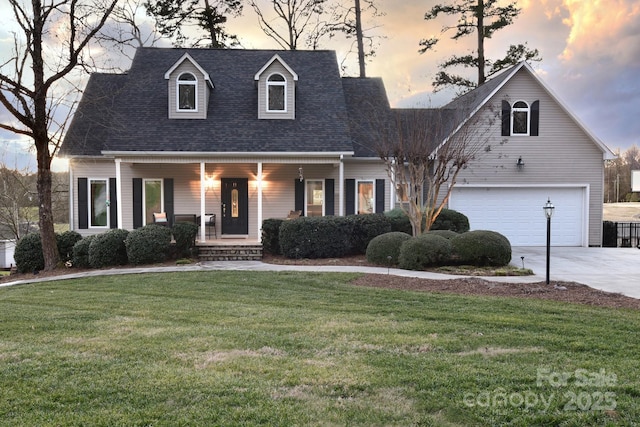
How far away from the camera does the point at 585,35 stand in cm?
1702

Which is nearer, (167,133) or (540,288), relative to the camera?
(540,288)

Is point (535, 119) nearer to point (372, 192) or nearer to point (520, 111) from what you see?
point (520, 111)

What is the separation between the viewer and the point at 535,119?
16703mm

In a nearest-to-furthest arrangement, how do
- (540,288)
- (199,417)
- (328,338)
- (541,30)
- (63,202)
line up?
(199,417), (328,338), (540,288), (541,30), (63,202)

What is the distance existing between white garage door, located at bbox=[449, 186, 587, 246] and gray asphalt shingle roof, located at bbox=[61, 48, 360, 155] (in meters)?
5.33

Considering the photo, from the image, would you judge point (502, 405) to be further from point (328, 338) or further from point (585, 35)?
point (585, 35)

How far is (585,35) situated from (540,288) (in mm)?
12911

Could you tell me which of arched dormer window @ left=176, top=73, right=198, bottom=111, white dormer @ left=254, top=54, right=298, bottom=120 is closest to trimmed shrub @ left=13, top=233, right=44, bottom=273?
arched dormer window @ left=176, top=73, right=198, bottom=111

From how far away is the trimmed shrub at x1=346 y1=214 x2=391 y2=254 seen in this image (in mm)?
13633

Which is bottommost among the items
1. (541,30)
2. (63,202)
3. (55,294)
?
(55,294)

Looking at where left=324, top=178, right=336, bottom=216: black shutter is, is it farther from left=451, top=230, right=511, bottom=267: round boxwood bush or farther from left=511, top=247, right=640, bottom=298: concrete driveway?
left=511, top=247, right=640, bottom=298: concrete driveway

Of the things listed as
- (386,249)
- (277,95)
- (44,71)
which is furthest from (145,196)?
(386,249)

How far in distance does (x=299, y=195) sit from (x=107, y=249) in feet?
22.4

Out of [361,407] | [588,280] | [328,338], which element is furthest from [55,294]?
[588,280]
